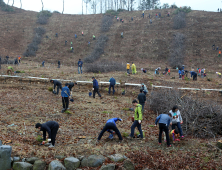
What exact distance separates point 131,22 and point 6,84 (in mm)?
37314

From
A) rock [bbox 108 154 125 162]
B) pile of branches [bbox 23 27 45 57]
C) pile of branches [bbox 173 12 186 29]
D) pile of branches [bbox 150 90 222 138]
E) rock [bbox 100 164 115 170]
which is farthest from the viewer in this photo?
pile of branches [bbox 173 12 186 29]

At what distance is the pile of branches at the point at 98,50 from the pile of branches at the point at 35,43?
11.3 m

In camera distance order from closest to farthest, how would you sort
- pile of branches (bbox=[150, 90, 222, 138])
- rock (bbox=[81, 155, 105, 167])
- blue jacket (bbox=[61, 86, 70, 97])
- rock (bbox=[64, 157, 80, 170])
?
rock (bbox=[64, 157, 80, 170]) < rock (bbox=[81, 155, 105, 167]) < pile of branches (bbox=[150, 90, 222, 138]) < blue jacket (bbox=[61, 86, 70, 97])

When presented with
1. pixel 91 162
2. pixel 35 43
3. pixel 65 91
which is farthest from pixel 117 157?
pixel 35 43

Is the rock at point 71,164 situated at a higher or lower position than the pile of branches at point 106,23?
lower

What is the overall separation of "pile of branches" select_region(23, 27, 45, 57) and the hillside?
0.99 m

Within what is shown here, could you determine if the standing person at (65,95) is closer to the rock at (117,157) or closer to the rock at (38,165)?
the rock at (38,165)

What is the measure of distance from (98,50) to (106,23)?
521 inches

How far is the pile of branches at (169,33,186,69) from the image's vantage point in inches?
1283

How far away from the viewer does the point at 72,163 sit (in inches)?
235

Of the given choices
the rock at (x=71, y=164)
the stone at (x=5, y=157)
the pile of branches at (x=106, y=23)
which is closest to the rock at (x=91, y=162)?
the rock at (x=71, y=164)

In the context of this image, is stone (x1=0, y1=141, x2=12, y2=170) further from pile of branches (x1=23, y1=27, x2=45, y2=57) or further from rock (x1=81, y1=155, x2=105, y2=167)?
pile of branches (x1=23, y1=27, x2=45, y2=57)

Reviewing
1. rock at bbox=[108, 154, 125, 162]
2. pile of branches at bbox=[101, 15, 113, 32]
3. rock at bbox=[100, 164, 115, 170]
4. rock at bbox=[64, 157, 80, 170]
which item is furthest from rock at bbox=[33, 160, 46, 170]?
pile of branches at bbox=[101, 15, 113, 32]

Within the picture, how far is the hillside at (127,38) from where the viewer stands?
35.8 m
